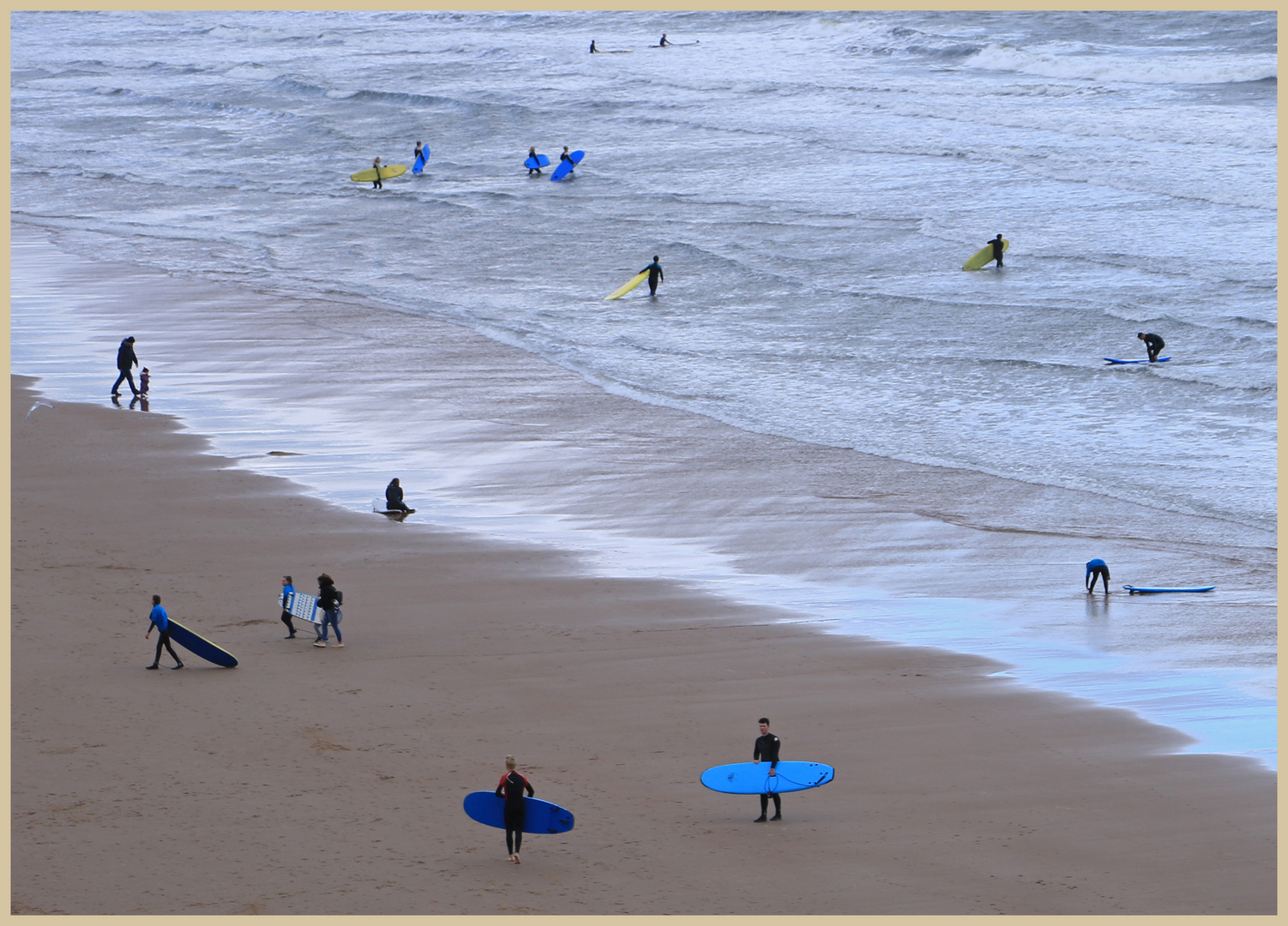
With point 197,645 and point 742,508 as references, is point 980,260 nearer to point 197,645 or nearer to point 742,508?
point 742,508

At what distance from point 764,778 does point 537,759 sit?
6.62 ft

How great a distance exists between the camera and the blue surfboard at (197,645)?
13.8m

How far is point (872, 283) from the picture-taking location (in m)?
34.4

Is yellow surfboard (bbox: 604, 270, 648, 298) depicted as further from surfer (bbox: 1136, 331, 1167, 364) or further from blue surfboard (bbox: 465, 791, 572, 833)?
blue surfboard (bbox: 465, 791, 572, 833)

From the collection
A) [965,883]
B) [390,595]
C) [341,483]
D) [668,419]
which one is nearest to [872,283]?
[668,419]

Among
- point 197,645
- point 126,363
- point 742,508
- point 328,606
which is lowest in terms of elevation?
point 197,645

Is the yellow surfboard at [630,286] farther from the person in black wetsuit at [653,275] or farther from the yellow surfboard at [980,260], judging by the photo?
the yellow surfboard at [980,260]

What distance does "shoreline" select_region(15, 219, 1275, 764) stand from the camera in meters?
14.9

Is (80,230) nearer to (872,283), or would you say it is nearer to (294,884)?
(872,283)

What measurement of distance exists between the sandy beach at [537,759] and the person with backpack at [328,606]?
0.20 meters

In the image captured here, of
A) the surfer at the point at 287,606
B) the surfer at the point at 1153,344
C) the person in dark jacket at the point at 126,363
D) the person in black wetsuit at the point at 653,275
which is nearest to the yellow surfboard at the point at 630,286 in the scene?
the person in black wetsuit at the point at 653,275

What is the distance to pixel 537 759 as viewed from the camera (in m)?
12.1

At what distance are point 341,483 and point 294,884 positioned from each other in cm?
1068

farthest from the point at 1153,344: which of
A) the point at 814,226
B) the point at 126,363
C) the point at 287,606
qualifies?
the point at 287,606
